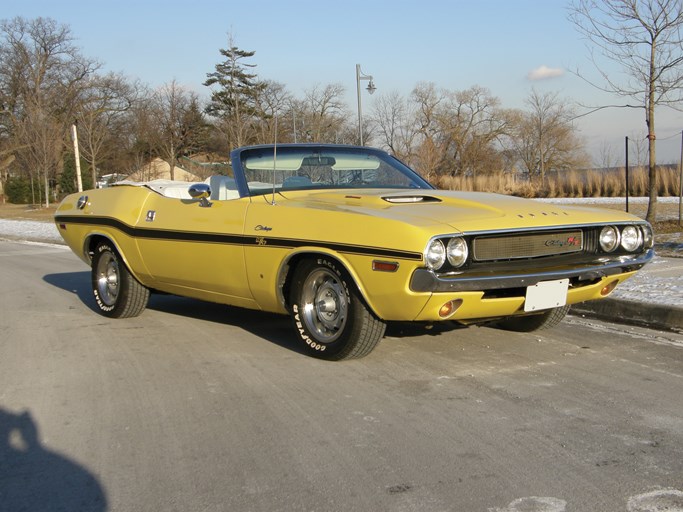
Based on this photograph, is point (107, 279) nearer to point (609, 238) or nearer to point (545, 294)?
point (545, 294)

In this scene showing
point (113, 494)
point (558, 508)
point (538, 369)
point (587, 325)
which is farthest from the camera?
point (587, 325)

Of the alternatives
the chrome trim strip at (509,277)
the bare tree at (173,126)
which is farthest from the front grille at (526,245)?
the bare tree at (173,126)

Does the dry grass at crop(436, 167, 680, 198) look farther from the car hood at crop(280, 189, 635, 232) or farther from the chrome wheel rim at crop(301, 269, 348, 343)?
the chrome wheel rim at crop(301, 269, 348, 343)

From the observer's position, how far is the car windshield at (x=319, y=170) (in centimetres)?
554

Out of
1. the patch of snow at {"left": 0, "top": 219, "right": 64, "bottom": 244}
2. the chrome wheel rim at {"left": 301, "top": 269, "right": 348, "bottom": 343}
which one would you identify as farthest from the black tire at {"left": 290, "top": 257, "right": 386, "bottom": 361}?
the patch of snow at {"left": 0, "top": 219, "right": 64, "bottom": 244}

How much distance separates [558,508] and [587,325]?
3.76 metres

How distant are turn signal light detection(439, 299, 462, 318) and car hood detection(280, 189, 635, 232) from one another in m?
0.45

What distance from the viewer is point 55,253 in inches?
607

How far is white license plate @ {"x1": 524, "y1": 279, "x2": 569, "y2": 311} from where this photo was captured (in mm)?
4402

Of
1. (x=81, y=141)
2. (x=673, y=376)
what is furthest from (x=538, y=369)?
(x=81, y=141)

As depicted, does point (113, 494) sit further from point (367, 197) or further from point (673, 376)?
point (673, 376)

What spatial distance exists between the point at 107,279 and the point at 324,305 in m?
3.04

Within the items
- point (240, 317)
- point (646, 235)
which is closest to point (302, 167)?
point (240, 317)

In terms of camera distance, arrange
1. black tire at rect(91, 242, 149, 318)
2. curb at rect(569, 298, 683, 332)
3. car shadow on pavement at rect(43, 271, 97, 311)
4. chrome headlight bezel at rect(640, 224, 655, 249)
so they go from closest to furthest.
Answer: chrome headlight bezel at rect(640, 224, 655, 249), curb at rect(569, 298, 683, 332), black tire at rect(91, 242, 149, 318), car shadow on pavement at rect(43, 271, 97, 311)
